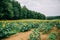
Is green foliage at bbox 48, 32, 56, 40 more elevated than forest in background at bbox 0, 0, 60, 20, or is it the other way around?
forest in background at bbox 0, 0, 60, 20

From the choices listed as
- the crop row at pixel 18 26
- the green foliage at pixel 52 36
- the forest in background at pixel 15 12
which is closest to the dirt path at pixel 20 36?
the crop row at pixel 18 26

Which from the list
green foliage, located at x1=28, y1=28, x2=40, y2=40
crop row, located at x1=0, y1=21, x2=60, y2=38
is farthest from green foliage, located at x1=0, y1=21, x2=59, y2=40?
green foliage, located at x1=28, y1=28, x2=40, y2=40

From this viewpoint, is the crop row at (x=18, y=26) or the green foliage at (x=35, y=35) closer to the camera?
the green foliage at (x=35, y=35)

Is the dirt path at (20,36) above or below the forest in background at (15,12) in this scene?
below

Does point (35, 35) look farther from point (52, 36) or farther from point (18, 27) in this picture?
point (18, 27)

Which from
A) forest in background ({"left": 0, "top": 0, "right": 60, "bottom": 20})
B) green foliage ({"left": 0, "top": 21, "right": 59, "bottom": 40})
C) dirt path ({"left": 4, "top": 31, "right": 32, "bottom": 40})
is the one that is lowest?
dirt path ({"left": 4, "top": 31, "right": 32, "bottom": 40})

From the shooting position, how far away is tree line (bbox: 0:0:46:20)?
603 cm

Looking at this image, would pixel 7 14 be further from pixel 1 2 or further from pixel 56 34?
pixel 56 34

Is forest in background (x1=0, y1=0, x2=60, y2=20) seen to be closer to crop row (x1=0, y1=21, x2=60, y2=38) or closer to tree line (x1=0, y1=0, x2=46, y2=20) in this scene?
tree line (x1=0, y1=0, x2=46, y2=20)

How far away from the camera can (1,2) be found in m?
6.11

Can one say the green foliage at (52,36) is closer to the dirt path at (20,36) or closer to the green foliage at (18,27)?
the green foliage at (18,27)

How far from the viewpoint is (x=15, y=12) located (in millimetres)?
6074

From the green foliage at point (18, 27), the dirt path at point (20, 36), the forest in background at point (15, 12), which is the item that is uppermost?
the forest in background at point (15, 12)

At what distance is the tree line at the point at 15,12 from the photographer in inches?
237
